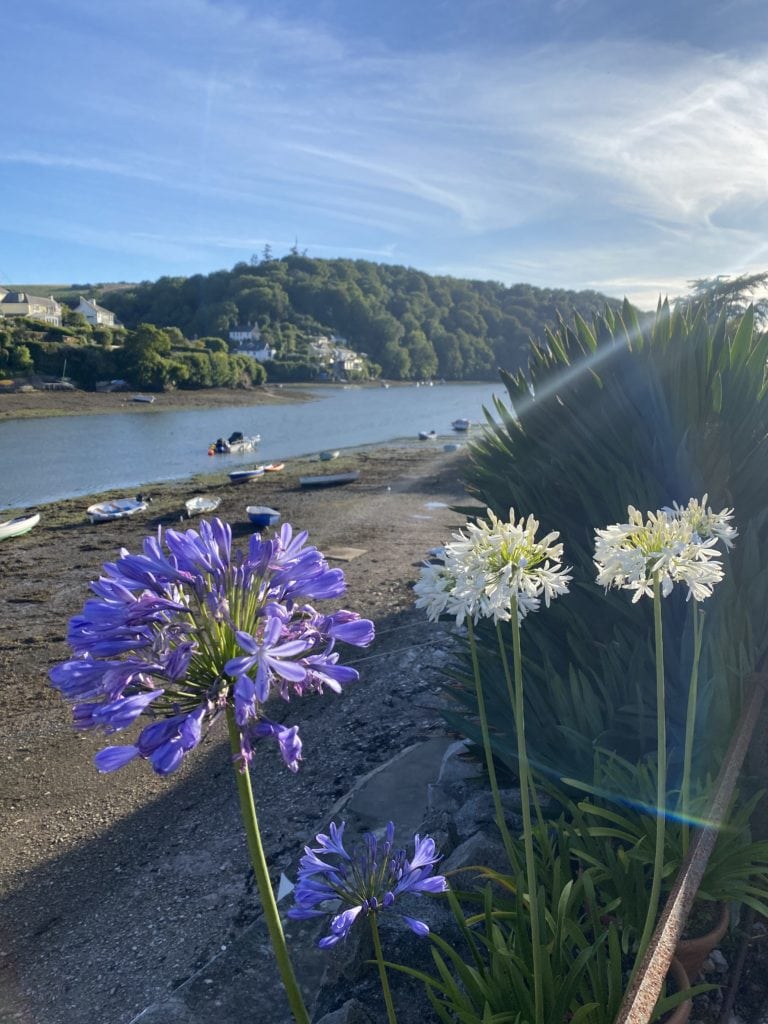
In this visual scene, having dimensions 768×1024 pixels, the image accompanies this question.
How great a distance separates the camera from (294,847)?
5703mm

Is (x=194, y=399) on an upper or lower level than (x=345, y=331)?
lower

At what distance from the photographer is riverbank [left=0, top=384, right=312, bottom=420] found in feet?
221

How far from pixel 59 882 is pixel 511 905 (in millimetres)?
5200

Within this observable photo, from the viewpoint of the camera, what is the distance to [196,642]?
1.72 metres

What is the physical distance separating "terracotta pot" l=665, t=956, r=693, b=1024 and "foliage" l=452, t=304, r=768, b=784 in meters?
0.90

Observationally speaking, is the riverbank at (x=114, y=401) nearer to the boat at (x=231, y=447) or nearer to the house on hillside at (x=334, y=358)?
the boat at (x=231, y=447)

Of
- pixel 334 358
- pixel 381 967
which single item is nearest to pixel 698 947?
pixel 381 967

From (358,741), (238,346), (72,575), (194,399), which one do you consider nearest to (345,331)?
(238,346)

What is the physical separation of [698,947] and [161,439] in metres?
54.1

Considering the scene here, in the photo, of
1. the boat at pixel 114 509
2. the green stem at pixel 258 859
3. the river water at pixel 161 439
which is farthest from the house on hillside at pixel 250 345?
the green stem at pixel 258 859

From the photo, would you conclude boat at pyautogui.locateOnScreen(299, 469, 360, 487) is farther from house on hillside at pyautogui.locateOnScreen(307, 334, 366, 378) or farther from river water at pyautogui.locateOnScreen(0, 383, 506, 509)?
house on hillside at pyautogui.locateOnScreen(307, 334, 366, 378)

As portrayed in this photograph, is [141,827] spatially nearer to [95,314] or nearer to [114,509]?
[114,509]

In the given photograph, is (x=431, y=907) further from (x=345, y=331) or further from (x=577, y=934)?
(x=345, y=331)

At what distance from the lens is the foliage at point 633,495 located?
132 inches
